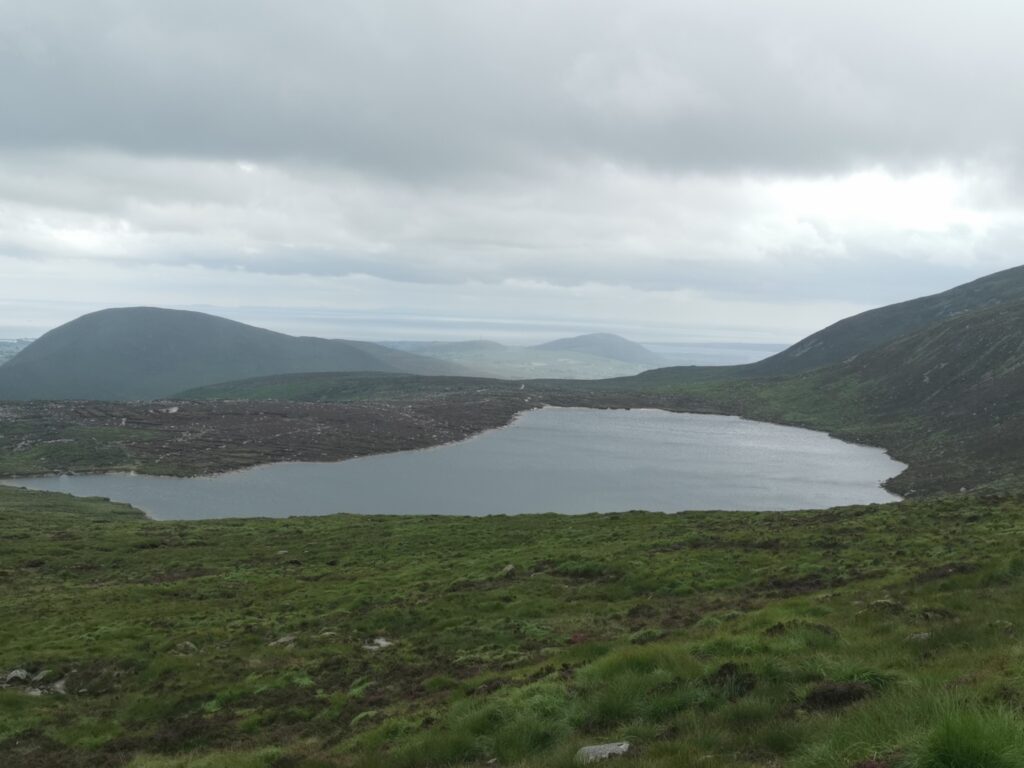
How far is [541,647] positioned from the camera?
2520 cm

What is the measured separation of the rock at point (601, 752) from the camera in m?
12.7

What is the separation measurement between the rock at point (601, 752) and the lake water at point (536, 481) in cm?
7338

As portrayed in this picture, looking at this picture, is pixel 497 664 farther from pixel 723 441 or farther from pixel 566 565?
pixel 723 441

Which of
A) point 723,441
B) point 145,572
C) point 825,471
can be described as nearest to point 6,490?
point 145,572

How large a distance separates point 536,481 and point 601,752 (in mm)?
96254

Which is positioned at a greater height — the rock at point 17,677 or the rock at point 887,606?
the rock at point 887,606

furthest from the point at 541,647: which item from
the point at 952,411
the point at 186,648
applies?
the point at 952,411

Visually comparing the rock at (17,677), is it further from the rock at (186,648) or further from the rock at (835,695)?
the rock at (835,695)

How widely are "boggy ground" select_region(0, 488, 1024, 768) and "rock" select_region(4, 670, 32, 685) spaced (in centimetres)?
15

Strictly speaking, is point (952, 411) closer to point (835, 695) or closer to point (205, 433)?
point (205, 433)

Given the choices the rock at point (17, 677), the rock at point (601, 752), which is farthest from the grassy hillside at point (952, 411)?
the rock at point (17, 677)

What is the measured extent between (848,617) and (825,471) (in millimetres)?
103831

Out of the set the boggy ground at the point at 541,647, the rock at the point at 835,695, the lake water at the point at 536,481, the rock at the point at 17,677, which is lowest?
the lake water at the point at 536,481

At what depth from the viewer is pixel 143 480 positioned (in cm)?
10538
